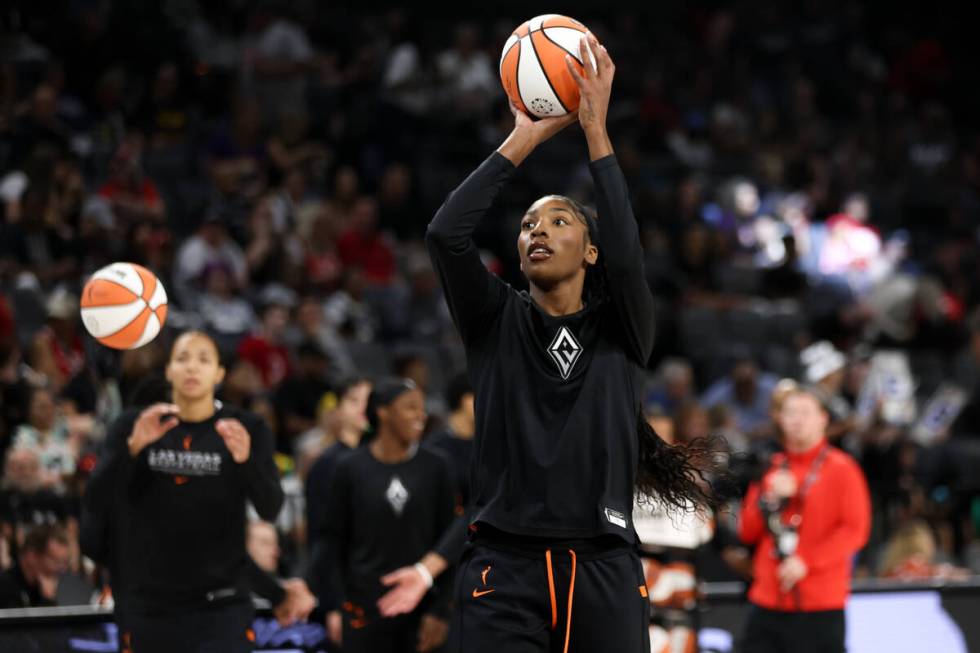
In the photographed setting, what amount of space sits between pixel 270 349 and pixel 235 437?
5.83 m

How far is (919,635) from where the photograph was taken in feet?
28.3

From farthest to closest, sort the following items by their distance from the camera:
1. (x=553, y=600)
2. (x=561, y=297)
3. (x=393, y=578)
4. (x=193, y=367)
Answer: (x=393, y=578), (x=193, y=367), (x=561, y=297), (x=553, y=600)

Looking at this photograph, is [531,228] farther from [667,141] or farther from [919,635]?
[667,141]

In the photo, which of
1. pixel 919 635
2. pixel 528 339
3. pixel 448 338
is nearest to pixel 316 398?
pixel 448 338

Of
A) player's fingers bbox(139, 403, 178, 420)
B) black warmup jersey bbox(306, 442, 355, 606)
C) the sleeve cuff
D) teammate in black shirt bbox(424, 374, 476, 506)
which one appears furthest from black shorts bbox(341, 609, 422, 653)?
the sleeve cuff

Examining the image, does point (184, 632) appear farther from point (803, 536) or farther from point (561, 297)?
point (803, 536)

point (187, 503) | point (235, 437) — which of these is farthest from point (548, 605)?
point (187, 503)

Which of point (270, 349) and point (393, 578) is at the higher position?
point (270, 349)

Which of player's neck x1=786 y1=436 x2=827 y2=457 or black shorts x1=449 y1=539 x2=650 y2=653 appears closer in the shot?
black shorts x1=449 y1=539 x2=650 y2=653

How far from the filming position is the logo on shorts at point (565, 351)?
4297mm

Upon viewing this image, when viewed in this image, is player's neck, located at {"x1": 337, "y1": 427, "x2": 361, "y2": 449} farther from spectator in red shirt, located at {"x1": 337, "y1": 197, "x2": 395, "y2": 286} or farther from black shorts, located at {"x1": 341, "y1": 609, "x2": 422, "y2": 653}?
spectator in red shirt, located at {"x1": 337, "y1": 197, "x2": 395, "y2": 286}

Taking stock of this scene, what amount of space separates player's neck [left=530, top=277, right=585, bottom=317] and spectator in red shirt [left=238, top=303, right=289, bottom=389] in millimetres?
6983

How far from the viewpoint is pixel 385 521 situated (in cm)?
690

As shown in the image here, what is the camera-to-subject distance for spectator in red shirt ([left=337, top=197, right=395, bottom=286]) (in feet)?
44.6
